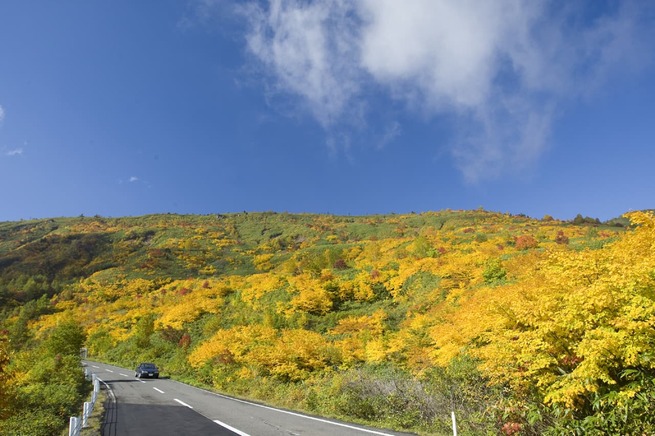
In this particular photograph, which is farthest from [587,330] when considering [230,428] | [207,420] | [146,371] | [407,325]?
[146,371]

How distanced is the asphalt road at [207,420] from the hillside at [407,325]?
1984 millimetres

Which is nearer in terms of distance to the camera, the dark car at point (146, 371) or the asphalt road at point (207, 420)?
the asphalt road at point (207, 420)

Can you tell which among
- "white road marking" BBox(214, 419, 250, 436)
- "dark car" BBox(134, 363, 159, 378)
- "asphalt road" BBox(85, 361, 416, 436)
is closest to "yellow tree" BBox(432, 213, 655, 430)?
"asphalt road" BBox(85, 361, 416, 436)

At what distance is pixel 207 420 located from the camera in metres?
11.7

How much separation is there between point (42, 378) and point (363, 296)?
23.9 metres

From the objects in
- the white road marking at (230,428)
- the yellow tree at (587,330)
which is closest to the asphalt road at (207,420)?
the white road marking at (230,428)

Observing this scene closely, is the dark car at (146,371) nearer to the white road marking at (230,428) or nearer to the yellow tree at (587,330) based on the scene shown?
the white road marking at (230,428)

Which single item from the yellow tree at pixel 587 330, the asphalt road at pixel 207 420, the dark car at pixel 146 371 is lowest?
the dark car at pixel 146 371

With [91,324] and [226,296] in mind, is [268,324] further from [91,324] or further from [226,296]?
[91,324]

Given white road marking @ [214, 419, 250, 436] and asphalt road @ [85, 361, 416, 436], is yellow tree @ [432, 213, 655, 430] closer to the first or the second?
asphalt road @ [85, 361, 416, 436]

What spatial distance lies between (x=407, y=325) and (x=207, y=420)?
53.0ft

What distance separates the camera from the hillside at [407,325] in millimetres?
7797

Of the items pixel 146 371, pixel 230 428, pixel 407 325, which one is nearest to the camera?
pixel 230 428

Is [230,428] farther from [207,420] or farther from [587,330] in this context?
[587,330]
